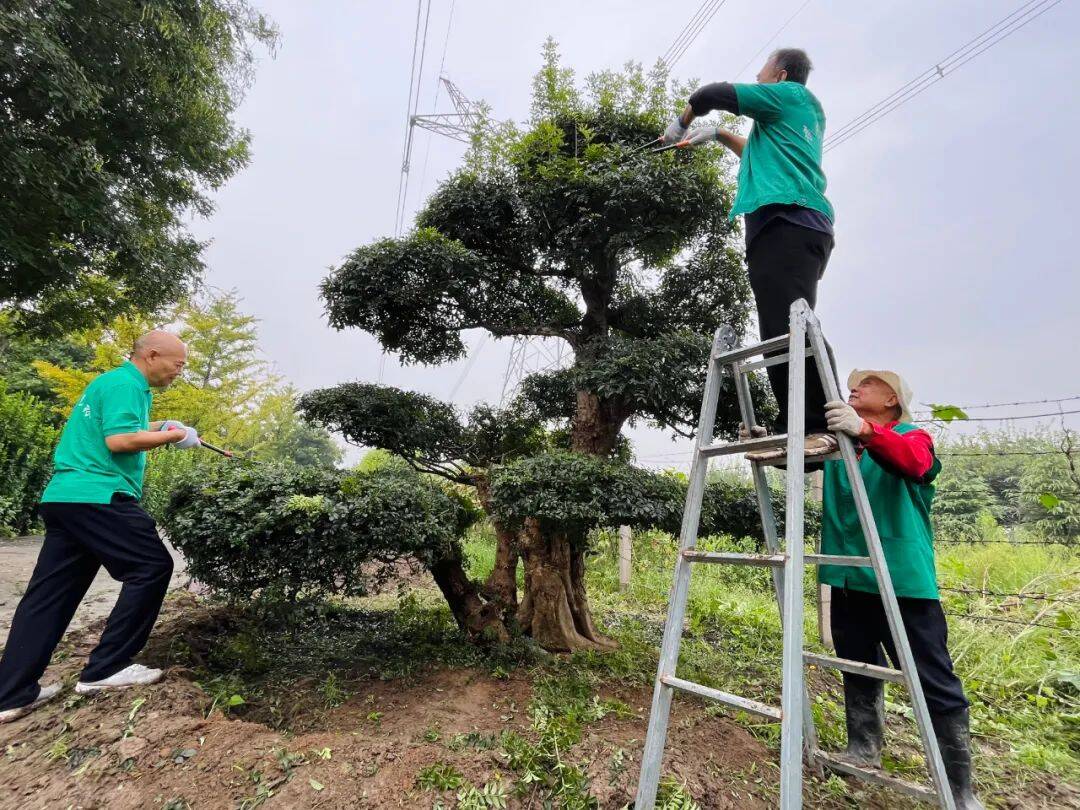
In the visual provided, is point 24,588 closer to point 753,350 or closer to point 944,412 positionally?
point 753,350

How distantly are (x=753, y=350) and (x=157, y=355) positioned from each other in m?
2.77

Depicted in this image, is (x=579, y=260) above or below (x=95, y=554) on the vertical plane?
above

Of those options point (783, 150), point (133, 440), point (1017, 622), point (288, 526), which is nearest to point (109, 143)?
point (133, 440)

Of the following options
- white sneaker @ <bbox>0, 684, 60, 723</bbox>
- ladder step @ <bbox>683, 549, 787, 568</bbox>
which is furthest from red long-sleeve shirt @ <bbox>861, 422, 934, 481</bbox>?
white sneaker @ <bbox>0, 684, 60, 723</bbox>

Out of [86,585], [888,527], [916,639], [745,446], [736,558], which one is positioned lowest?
[86,585]

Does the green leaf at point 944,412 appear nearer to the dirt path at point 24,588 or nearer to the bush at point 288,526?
the bush at point 288,526

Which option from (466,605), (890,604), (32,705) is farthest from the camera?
(466,605)

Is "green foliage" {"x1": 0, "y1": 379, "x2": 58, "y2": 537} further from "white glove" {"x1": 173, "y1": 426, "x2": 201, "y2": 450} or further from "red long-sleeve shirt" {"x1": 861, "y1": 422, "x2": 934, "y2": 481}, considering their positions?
"red long-sleeve shirt" {"x1": 861, "y1": 422, "x2": 934, "y2": 481}

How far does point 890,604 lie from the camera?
167cm

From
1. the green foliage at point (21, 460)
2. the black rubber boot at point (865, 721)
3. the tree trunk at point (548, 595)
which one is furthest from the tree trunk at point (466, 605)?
the green foliage at point (21, 460)

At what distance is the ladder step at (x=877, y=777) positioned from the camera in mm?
1774

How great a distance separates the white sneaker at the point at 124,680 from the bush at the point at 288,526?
437 millimetres

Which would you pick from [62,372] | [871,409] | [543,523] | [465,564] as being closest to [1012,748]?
[871,409]

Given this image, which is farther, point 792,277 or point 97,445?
point 97,445
